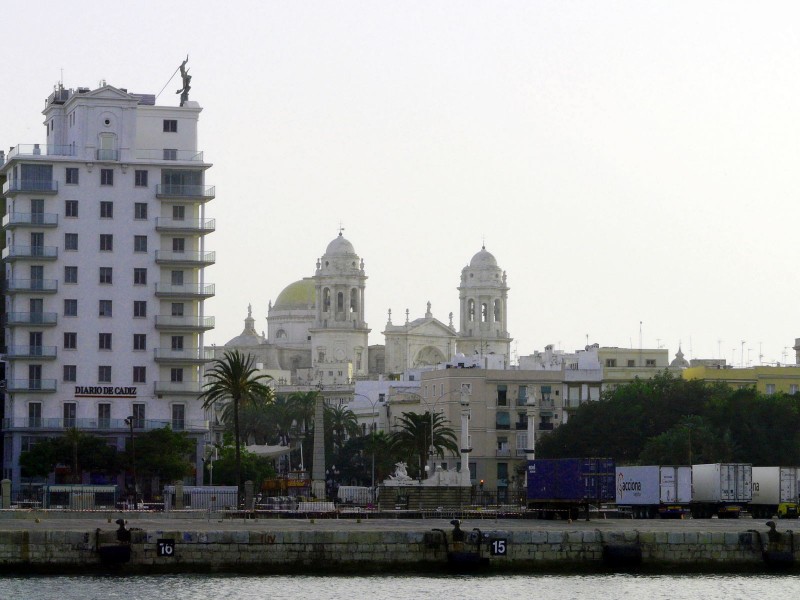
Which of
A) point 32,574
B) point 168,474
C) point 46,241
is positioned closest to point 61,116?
point 46,241

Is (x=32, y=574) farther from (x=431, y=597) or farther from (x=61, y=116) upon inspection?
(x=61, y=116)

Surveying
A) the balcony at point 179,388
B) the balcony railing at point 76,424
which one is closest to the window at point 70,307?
the balcony railing at point 76,424

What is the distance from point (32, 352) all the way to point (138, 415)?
791 centimetres

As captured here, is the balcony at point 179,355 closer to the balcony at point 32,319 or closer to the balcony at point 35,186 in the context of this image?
the balcony at point 32,319

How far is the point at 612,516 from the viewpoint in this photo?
307 feet

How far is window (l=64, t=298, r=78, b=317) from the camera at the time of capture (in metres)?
120

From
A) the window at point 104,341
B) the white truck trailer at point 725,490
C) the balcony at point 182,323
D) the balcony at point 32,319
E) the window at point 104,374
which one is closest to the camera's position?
the white truck trailer at point 725,490

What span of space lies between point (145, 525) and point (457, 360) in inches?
3687

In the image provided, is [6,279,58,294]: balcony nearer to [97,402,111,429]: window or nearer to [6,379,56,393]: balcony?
[6,379,56,393]: balcony

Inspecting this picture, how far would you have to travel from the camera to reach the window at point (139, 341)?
4771 inches

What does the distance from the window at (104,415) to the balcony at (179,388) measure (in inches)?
134

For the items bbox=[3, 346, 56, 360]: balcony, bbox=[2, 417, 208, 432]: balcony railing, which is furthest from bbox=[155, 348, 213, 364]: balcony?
bbox=[3, 346, 56, 360]: balcony

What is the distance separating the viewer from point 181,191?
121375 mm

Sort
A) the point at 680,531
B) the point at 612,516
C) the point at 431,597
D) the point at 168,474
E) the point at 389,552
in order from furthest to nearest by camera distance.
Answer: the point at 168,474
the point at 612,516
the point at 680,531
the point at 389,552
the point at 431,597
